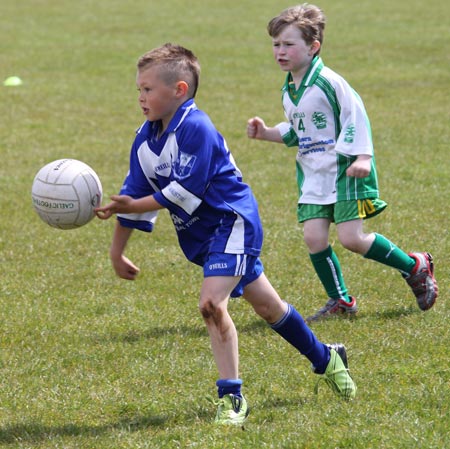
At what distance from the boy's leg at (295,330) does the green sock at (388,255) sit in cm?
150

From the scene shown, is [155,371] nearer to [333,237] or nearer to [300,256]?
[300,256]

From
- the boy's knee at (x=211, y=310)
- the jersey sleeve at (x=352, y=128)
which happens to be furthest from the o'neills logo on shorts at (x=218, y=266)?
the jersey sleeve at (x=352, y=128)

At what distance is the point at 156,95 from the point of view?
464cm

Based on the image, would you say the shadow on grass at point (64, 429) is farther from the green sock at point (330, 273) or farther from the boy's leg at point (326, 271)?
the green sock at point (330, 273)

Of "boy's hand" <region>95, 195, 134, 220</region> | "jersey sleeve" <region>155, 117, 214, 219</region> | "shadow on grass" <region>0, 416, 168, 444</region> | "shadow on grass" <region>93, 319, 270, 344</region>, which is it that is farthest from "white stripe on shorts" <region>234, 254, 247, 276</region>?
"shadow on grass" <region>93, 319, 270, 344</region>

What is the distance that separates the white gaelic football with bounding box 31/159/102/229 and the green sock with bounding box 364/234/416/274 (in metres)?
2.03

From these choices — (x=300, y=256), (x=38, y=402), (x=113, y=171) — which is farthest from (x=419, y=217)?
(x=38, y=402)

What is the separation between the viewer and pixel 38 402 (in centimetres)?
493

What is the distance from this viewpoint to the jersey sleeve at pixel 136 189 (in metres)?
4.79

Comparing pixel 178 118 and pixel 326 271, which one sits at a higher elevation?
pixel 178 118

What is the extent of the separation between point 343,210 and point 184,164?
1893 mm

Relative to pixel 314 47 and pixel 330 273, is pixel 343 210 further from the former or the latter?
pixel 314 47

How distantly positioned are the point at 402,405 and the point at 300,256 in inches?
128

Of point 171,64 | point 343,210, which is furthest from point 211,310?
point 343,210
